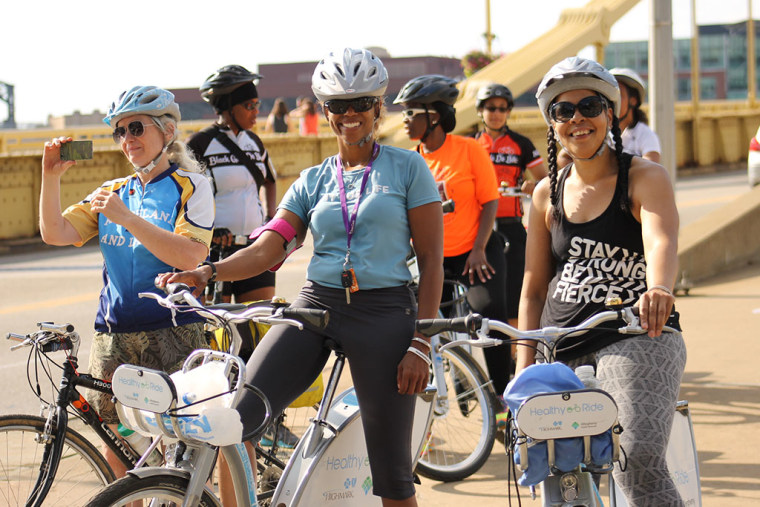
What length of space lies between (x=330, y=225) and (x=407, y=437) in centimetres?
77

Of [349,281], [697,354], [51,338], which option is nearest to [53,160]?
[51,338]

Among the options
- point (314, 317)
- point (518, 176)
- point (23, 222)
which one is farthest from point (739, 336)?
point (23, 222)

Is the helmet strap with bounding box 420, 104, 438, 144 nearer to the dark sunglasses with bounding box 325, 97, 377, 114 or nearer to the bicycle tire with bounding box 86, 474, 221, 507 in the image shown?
the dark sunglasses with bounding box 325, 97, 377, 114

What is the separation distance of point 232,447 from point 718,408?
415 centimetres

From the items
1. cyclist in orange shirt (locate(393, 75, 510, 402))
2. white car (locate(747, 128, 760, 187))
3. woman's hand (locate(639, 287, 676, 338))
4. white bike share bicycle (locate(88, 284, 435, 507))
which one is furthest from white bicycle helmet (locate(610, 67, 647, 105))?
woman's hand (locate(639, 287, 676, 338))

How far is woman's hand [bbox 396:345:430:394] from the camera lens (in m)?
3.68

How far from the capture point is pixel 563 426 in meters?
3.02

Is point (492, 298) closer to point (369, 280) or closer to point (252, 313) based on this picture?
point (369, 280)

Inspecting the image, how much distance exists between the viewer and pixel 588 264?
3699 millimetres

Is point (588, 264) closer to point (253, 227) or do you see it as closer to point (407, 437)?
point (407, 437)

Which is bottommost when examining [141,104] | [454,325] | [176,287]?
[454,325]

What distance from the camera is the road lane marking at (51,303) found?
11.5m

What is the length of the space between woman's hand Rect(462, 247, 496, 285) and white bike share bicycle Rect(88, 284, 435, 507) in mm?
2086

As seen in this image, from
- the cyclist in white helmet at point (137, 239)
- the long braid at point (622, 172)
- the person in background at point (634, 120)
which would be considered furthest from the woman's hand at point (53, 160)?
the person in background at point (634, 120)
